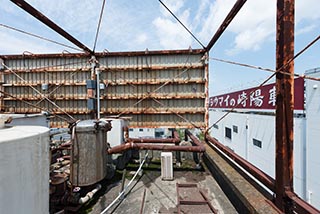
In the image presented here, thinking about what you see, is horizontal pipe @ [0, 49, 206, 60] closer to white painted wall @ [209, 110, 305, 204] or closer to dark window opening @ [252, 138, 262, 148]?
white painted wall @ [209, 110, 305, 204]

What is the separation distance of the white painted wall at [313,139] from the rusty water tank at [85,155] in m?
8.70

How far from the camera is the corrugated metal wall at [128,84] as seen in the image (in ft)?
22.4

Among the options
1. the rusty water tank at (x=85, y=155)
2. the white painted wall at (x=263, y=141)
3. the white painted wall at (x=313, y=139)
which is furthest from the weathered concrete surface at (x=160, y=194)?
the white painted wall at (x=263, y=141)

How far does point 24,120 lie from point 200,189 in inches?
218

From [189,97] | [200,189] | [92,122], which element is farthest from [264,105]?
[92,122]

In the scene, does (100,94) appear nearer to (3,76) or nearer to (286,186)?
(3,76)

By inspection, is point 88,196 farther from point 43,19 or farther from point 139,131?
point 139,131

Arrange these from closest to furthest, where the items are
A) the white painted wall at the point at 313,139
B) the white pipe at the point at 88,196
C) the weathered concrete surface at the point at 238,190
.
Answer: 1. the weathered concrete surface at the point at 238,190
2. the white pipe at the point at 88,196
3. the white painted wall at the point at 313,139

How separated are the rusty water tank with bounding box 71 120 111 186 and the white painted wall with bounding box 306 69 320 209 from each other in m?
8.70

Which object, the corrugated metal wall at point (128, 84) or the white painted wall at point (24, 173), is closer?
the white painted wall at point (24, 173)

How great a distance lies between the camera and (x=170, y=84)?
6.91 meters

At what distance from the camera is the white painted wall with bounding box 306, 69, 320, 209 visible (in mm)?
7242

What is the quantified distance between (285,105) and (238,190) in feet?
5.70

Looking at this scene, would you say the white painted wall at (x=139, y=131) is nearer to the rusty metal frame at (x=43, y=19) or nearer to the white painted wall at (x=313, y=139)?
the rusty metal frame at (x=43, y=19)
